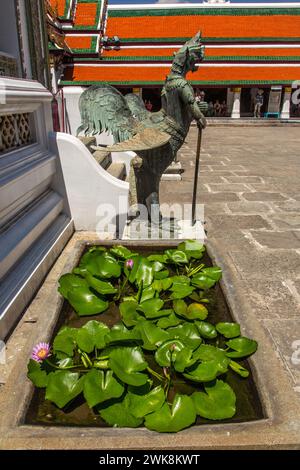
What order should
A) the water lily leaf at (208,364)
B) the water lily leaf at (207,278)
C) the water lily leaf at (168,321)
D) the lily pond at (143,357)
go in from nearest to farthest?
the lily pond at (143,357)
the water lily leaf at (208,364)
the water lily leaf at (168,321)
the water lily leaf at (207,278)

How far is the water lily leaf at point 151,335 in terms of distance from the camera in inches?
61.6

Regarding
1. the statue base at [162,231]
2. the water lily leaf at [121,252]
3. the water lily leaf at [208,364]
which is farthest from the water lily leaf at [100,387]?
the statue base at [162,231]

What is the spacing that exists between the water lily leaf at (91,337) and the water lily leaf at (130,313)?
15 cm

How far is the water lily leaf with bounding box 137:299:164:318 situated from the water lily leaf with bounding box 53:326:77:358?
37 cm

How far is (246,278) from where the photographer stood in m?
3.11

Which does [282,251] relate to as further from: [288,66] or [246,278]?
[288,66]

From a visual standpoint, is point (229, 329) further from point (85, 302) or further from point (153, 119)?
point (153, 119)

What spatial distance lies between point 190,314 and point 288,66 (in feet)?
63.2

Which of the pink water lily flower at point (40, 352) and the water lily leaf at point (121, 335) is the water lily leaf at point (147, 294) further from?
the pink water lily flower at point (40, 352)

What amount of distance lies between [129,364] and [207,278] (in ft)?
2.86

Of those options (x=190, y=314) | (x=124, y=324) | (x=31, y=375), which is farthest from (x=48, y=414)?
(x=190, y=314)

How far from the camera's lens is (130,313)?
5.94 ft

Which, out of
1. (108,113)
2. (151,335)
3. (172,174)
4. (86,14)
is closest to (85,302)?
(151,335)

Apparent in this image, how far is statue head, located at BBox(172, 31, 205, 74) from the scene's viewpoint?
2680 mm
